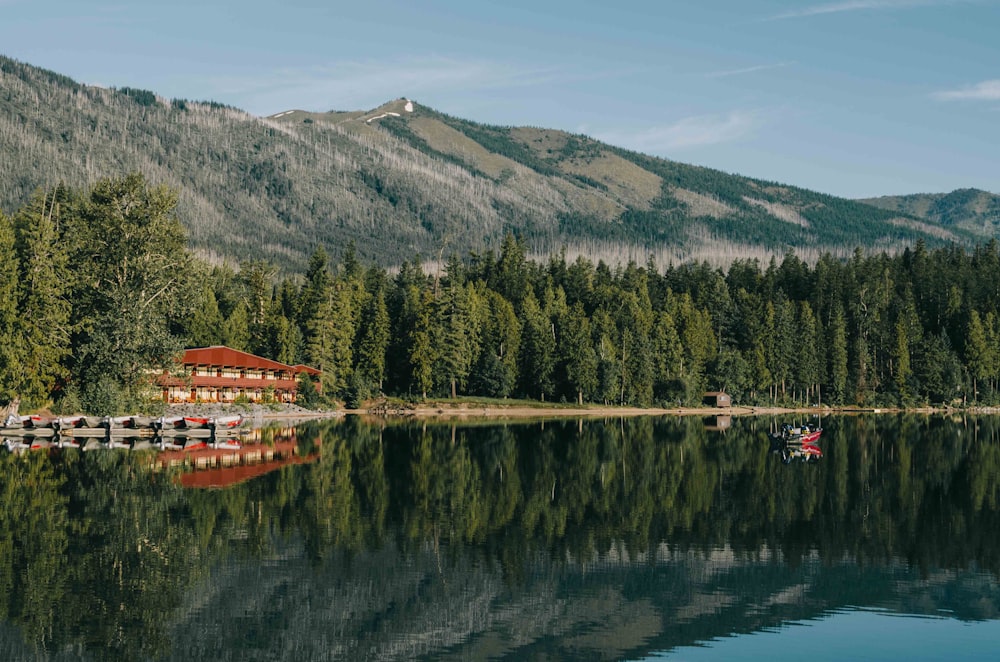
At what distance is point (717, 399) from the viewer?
143250 millimetres

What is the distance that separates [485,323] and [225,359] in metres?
38.4

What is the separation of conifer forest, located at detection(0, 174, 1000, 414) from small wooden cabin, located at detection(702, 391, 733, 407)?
1.54 metres

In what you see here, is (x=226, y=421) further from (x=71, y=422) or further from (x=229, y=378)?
(x=229, y=378)

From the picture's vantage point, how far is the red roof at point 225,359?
349 feet

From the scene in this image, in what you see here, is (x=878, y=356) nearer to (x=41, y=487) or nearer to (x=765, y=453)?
(x=765, y=453)

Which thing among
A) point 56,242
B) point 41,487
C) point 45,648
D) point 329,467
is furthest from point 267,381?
point 45,648

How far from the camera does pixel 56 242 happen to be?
8000cm

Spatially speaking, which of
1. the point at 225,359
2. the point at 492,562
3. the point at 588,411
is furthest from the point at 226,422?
the point at 588,411

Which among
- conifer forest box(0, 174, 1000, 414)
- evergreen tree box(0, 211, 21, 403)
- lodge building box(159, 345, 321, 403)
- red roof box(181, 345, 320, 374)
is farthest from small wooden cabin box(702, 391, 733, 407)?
evergreen tree box(0, 211, 21, 403)

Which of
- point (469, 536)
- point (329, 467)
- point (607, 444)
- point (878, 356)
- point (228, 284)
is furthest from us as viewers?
point (878, 356)

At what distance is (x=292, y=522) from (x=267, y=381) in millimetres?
81918

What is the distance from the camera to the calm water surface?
21.4 meters

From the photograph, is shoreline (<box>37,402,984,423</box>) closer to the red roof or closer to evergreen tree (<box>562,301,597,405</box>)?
evergreen tree (<box>562,301,597,405</box>)

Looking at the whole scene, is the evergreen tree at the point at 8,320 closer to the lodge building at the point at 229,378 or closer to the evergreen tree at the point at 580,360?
the lodge building at the point at 229,378
